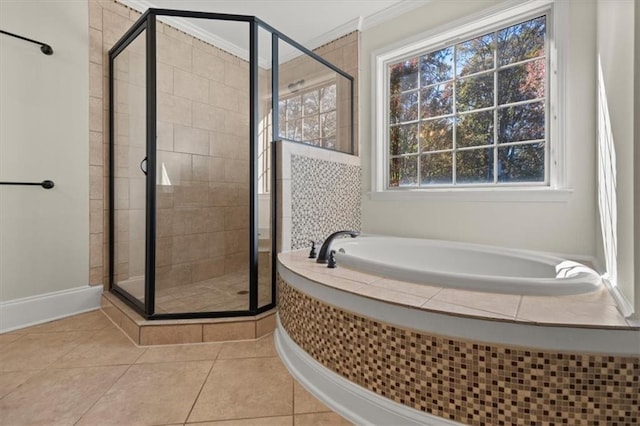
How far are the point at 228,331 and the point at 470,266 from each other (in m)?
1.55

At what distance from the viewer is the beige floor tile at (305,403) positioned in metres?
1.24

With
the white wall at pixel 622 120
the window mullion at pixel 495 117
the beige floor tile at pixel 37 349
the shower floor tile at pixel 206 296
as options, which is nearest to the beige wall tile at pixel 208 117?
the shower floor tile at pixel 206 296

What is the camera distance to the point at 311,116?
2562mm

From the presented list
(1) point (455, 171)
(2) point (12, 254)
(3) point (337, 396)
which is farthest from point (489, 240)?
(2) point (12, 254)

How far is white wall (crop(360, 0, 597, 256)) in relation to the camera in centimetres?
175

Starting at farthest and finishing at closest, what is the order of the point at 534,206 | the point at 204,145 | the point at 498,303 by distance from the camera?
the point at 204,145 < the point at 534,206 < the point at 498,303

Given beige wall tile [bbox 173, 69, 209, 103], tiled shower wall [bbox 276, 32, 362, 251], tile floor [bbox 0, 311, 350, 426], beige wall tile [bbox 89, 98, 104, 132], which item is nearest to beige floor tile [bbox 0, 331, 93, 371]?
tile floor [bbox 0, 311, 350, 426]

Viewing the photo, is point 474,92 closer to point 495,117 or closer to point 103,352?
point 495,117

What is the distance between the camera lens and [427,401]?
1.03 meters

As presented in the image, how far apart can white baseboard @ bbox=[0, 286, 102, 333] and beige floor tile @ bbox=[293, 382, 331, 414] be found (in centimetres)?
183

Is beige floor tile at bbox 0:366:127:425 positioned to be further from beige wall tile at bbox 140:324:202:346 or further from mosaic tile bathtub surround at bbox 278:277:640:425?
mosaic tile bathtub surround at bbox 278:277:640:425

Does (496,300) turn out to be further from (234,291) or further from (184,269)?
(184,269)

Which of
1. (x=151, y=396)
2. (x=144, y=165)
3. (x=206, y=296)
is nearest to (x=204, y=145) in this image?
(x=144, y=165)

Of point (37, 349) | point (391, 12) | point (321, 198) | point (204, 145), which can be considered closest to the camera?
point (37, 349)
